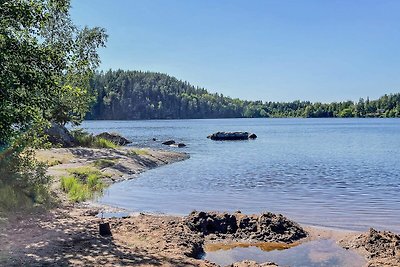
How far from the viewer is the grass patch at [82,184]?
76.2 ft

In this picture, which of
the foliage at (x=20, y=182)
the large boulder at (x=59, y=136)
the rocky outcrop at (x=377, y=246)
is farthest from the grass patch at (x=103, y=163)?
the rocky outcrop at (x=377, y=246)

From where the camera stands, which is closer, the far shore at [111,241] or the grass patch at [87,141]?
the far shore at [111,241]

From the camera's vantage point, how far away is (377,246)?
14492mm

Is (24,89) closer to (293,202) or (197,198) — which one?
(197,198)

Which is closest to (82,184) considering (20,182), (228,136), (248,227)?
(20,182)

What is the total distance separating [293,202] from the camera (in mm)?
24641

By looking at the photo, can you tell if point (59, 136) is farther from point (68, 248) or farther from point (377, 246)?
point (377, 246)

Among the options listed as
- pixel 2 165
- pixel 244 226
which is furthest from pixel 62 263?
pixel 2 165

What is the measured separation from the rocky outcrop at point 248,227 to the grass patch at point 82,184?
8.13 metres

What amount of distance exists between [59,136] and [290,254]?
36025 mm

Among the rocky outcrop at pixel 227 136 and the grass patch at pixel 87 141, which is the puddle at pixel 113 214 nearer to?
the grass patch at pixel 87 141

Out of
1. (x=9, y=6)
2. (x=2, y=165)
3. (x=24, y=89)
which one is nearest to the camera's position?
(x=9, y=6)

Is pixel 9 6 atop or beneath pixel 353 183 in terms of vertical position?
atop

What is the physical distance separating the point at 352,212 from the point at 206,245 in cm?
992
